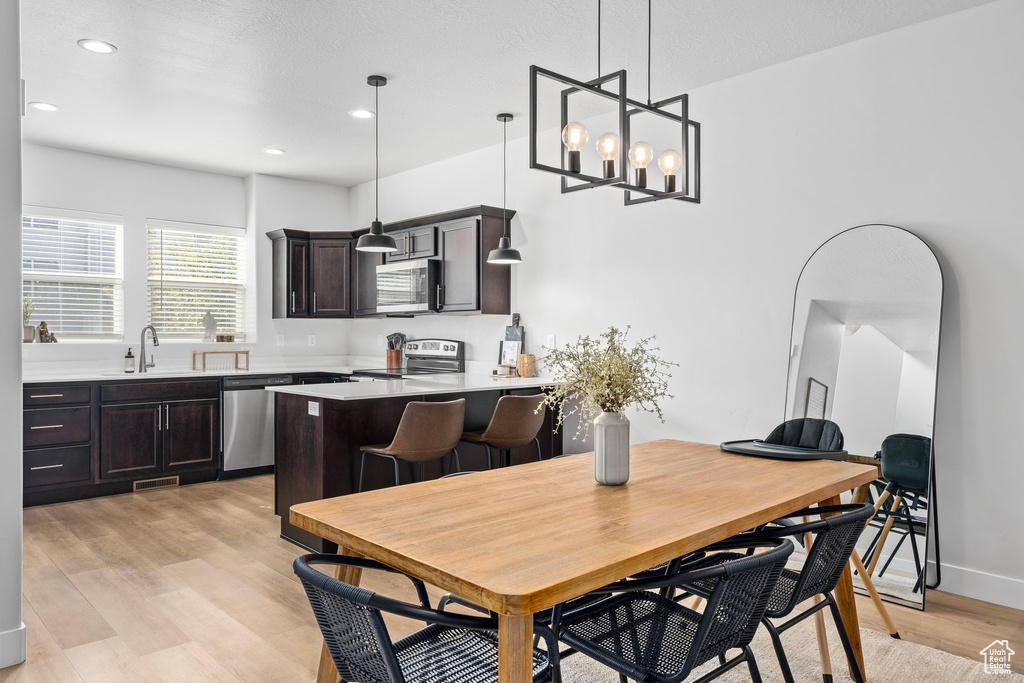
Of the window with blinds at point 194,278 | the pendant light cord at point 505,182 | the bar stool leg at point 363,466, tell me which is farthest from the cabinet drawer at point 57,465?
the pendant light cord at point 505,182

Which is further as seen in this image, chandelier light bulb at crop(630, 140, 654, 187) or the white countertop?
the white countertop

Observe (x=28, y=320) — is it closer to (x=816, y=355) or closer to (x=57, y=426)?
(x=57, y=426)

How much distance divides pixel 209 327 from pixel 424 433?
11.5 ft

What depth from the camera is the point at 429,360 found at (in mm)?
6000

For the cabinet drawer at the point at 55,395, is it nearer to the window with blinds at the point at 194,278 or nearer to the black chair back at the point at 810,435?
the window with blinds at the point at 194,278

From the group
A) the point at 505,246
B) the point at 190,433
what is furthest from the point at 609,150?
the point at 190,433

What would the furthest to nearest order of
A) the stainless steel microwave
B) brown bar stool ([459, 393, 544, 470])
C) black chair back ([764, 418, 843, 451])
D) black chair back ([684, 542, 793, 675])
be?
1. the stainless steel microwave
2. brown bar stool ([459, 393, 544, 470])
3. black chair back ([764, 418, 843, 451])
4. black chair back ([684, 542, 793, 675])

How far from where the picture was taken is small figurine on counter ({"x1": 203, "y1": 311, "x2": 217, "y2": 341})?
19.9 feet

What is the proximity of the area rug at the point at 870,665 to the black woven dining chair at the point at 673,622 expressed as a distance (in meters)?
0.66

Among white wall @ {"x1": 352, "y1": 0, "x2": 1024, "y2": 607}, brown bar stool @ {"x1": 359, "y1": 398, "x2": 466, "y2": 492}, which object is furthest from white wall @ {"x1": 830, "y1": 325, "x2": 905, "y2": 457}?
brown bar stool @ {"x1": 359, "y1": 398, "x2": 466, "y2": 492}

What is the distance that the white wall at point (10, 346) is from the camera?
2.45 m

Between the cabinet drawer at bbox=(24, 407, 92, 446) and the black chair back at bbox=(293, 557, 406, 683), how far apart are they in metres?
4.31

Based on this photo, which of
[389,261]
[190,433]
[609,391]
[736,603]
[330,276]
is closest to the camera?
[736,603]

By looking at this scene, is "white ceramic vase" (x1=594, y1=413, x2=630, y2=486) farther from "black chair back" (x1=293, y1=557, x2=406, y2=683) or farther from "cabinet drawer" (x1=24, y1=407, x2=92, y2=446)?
"cabinet drawer" (x1=24, y1=407, x2=92, y2=446)
